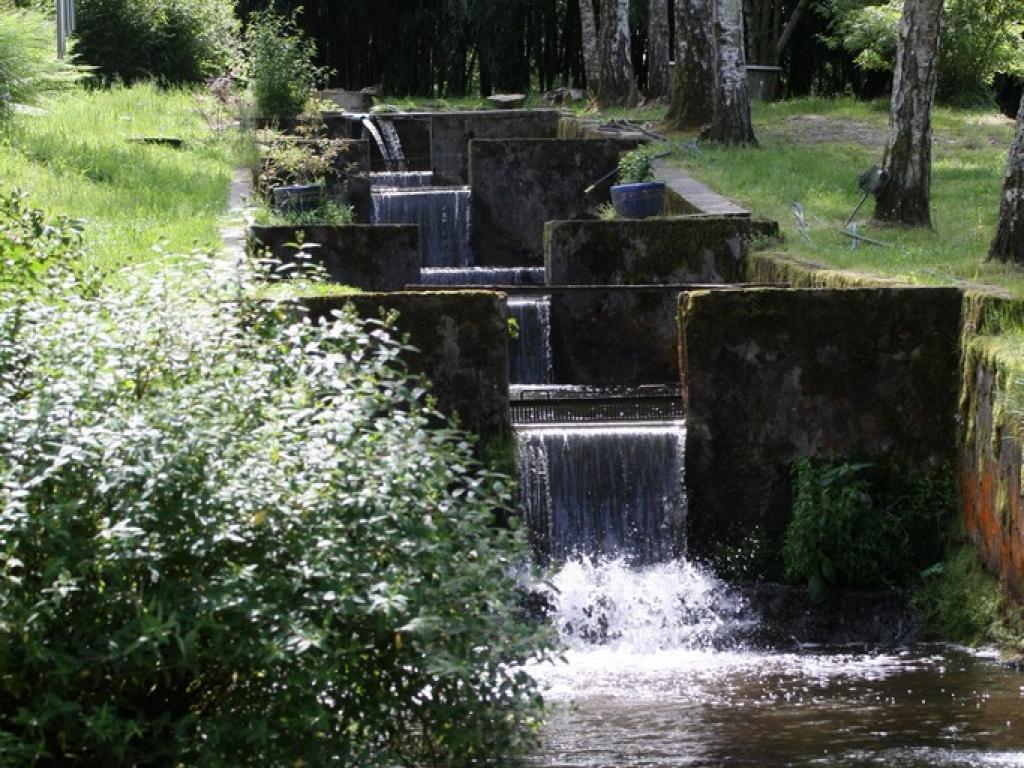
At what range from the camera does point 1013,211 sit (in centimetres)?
1186

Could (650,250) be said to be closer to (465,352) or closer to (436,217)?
(465,352)

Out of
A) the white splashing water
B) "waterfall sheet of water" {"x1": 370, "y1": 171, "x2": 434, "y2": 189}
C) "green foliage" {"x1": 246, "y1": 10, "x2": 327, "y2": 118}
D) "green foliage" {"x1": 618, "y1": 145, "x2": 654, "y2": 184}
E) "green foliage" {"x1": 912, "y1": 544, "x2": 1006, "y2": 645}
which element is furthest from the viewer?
"green foliage" {"x1": 246, "y1": 10, "x2": 327, "y2": 118}

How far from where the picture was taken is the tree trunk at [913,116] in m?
14.8

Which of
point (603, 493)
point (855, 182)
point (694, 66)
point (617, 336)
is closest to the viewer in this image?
point (603, 493)

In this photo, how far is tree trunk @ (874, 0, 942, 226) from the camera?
14836mm

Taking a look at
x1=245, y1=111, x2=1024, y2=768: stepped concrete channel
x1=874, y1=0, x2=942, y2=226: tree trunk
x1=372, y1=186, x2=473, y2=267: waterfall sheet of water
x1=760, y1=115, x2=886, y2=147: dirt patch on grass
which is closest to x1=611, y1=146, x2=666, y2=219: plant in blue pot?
x1=874, y1=0, x2=942, y2=226: tree trunk

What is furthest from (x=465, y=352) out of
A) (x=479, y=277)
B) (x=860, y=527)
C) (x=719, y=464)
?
(x=479, y=277)

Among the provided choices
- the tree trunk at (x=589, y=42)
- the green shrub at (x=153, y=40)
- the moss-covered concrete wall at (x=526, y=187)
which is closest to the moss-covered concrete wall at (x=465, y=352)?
the moss-covered concrete wall at (x=526, y=187)

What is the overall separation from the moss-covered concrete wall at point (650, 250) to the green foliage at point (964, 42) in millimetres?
12670

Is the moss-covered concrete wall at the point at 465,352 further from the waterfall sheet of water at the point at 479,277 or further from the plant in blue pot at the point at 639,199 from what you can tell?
the waterfall sheet of water at the point at 479,277

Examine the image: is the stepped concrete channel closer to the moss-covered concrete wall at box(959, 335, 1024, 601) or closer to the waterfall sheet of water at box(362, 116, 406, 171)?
the moss-covered concrete wall at box(959, 335, 1024, 601)

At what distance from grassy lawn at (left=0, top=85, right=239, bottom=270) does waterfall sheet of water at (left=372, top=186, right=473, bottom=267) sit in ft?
6.32

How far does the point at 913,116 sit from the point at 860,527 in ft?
19.2

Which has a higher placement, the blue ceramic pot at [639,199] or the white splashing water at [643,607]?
the blue ceramic pot at [639,199]
